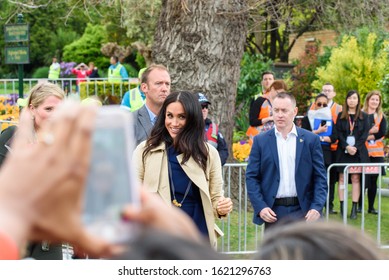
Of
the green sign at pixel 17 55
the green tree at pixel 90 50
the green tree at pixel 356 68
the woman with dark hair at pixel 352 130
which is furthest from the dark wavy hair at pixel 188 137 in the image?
the green tree at pixel 90 50

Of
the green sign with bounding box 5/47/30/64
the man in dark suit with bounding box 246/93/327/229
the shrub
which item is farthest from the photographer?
the shrub

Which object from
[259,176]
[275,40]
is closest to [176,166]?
[259,176]

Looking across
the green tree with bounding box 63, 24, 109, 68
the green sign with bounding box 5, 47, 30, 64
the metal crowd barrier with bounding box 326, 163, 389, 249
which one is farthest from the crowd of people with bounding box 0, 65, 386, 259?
the green tree with bounding box 63, 24, 109, 68

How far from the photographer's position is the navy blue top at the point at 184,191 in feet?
15.0

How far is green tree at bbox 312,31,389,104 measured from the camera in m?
16.5

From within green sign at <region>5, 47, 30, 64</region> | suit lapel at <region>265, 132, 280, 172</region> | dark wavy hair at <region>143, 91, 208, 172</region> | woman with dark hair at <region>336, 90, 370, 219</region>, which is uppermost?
green sign at <region>5, 47, 30, 64</region>

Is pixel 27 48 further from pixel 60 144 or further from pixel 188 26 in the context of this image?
pixel 60 144

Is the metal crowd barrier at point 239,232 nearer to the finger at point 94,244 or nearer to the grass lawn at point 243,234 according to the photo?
the grass lawn at point 243,234

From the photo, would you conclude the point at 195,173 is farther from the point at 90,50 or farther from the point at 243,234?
the point at 90,50

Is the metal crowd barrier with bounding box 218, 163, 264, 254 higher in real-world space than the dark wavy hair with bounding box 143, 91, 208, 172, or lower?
lower

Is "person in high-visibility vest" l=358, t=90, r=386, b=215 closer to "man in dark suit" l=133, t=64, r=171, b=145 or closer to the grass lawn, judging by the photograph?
the grass lawn

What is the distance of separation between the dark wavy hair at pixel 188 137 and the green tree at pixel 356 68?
11815 millimetres

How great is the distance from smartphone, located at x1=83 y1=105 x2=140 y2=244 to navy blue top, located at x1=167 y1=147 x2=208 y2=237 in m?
3.57

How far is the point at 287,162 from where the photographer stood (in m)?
5.52
